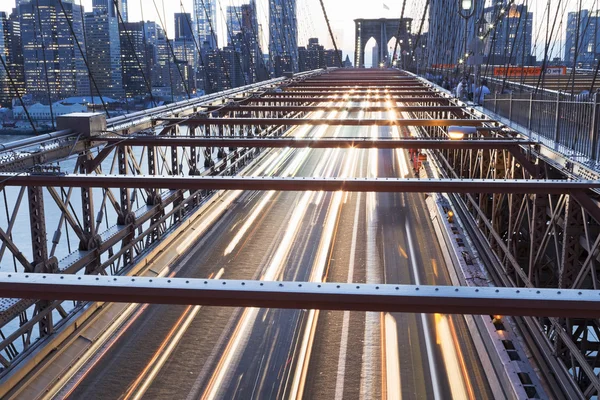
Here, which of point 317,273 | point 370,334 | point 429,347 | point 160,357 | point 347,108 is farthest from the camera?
point 347,108

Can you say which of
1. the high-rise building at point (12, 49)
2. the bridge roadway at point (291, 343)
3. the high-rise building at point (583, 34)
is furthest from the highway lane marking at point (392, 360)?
the high-rise building at point (12, 49)

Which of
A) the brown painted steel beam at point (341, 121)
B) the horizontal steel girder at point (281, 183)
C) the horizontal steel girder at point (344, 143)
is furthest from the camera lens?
the brown painted steel beam at point (341, 121)

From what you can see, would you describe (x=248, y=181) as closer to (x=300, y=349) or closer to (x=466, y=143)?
(x=300, y=349)

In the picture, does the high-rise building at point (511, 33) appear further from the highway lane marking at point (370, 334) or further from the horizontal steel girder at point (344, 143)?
the horizontal steel girder at point (344, 143)

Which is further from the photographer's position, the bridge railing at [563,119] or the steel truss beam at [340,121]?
the steel truss beam at [340,121]

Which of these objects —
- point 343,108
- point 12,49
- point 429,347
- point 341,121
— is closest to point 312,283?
point 429,347

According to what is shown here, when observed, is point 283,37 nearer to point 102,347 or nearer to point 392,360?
point 102,347

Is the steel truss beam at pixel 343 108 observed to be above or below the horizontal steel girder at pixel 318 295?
below
